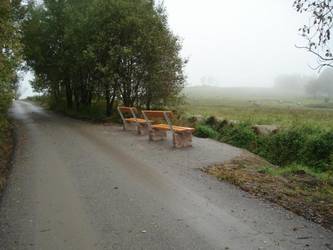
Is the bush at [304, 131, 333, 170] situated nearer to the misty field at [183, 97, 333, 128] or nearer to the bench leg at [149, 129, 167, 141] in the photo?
the misty field at [183, 97, 333, 128]

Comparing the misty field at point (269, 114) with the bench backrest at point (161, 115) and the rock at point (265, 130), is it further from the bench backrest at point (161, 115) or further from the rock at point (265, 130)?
the bench backrest at point (161, 115)

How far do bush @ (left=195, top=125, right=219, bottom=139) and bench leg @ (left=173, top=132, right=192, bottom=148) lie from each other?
277 cm

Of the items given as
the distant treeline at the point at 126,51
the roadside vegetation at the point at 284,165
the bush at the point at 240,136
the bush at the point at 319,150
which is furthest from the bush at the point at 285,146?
the distant treeline at the point at 126,51

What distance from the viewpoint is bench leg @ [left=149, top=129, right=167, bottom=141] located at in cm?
1298

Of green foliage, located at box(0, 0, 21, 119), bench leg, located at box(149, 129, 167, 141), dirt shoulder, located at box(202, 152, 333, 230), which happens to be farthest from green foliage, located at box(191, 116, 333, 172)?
green foliage, located at box(0, 0, 21, 119)

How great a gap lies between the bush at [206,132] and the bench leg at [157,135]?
1987 millimetres

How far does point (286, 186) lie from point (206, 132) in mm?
7440

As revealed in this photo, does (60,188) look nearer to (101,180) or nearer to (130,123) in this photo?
(101,180)

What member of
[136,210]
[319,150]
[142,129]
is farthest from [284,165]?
[136,210]

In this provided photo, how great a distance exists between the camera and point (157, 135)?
13086mm

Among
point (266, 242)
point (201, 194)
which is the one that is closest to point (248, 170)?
point (201, 194)

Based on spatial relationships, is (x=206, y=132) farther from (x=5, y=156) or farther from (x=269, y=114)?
(x=269, y=114)

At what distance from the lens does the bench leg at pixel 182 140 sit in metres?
11.4

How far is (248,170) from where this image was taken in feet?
28.1
